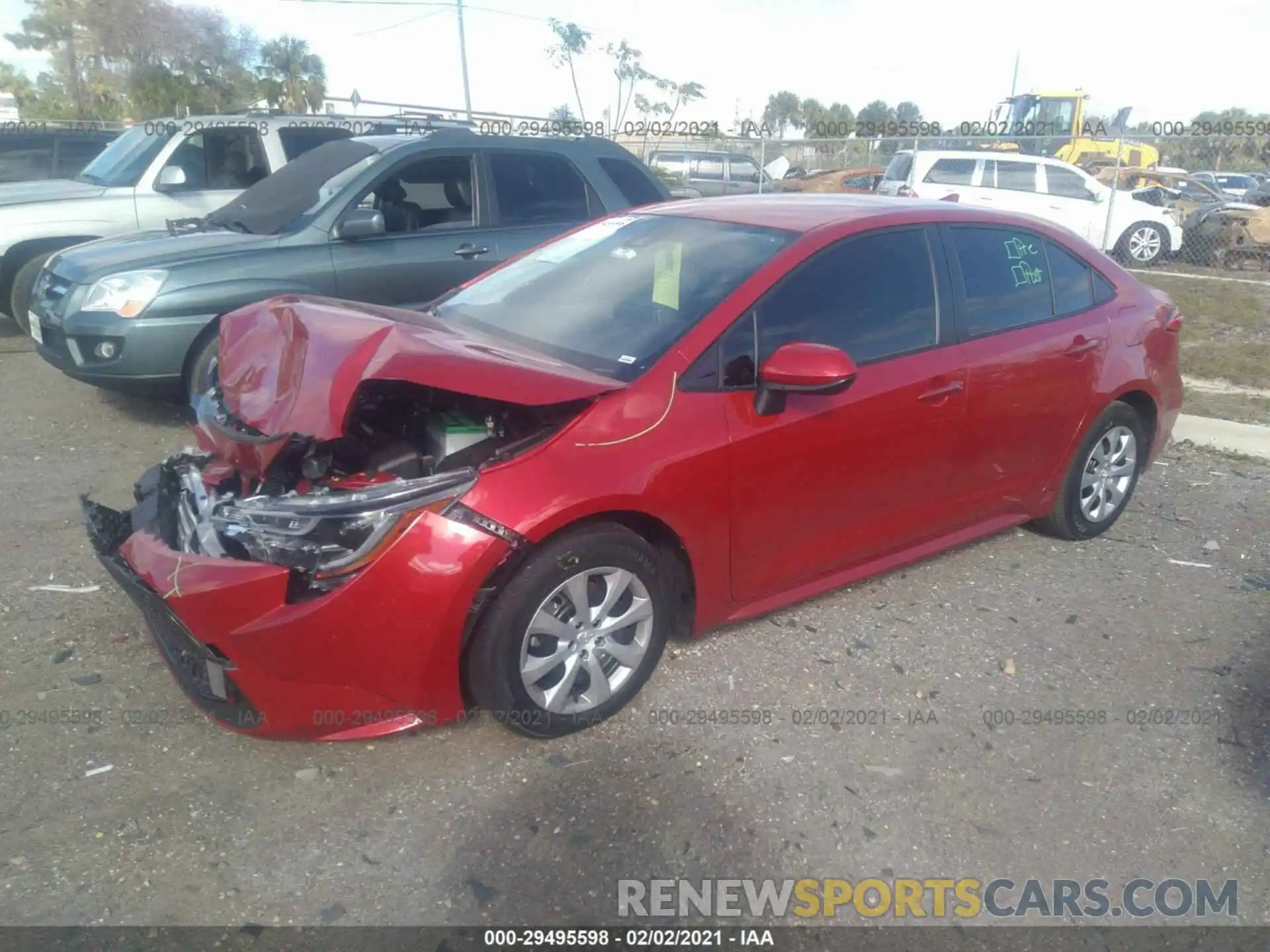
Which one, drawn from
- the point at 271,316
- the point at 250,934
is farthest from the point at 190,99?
the point at 250,934

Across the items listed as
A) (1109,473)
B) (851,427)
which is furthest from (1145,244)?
(851,427)

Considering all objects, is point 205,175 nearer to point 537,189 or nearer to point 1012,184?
point 537,189

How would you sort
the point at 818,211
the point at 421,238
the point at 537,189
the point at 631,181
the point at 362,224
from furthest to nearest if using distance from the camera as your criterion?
→ the point at 631,181 → the point at 537,189 → the point at 421,238 → the point at 362,224 → the point at 818,211

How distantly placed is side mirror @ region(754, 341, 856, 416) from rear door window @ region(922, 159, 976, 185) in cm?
1422

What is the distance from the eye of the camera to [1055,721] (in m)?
3.40

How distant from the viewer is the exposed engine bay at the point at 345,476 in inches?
108

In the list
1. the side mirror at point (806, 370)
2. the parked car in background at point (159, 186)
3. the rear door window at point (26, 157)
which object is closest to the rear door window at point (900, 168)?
the parked car in background at point (159, 186)

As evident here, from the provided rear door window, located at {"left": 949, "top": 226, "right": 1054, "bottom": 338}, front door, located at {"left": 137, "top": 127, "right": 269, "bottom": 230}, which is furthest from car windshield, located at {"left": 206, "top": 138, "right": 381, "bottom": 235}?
rear door window, located at {"left": 949, "top": 226, "right": 1054, "bottom": 338}

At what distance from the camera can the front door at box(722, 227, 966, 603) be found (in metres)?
3.40

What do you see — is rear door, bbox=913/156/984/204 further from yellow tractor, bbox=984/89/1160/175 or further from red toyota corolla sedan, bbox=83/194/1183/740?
red toyota corolla sedan, bbox=83/194/1183/740

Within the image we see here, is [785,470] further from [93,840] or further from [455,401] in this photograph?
[93,840]

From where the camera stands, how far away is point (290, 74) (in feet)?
109

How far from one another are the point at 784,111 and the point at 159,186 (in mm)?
58152

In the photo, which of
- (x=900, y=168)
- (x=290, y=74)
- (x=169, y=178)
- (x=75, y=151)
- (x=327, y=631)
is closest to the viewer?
(x=327, y=631)
